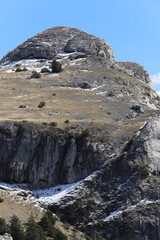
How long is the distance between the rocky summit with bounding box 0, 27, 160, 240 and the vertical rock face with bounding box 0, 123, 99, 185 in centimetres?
11

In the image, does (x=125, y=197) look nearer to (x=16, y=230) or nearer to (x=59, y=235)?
(x=59, y=235)

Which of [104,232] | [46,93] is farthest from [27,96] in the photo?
[104,232]

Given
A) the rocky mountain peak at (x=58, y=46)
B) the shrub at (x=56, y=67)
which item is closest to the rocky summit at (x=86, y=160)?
the shrub at (x=56, y=67)

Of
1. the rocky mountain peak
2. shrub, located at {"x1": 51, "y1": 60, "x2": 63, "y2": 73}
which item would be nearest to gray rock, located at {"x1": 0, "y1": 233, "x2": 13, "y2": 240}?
shrub, located at {"x1": 51, "y1": 60, "x2": 63, "y2": 73}

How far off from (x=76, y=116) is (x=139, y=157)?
14.0 metres

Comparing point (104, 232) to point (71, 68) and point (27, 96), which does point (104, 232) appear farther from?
point (71, 68)

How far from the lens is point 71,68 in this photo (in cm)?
8725

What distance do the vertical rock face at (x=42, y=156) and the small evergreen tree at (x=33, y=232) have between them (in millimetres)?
10549

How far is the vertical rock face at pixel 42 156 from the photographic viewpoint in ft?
163

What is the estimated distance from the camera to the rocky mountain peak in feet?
320

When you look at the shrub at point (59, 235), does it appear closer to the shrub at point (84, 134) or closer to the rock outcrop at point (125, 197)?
the rock outcrop at point (125, 197)

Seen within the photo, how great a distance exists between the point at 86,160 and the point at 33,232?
15123mm

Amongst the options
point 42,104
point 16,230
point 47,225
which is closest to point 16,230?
→ point 16,230

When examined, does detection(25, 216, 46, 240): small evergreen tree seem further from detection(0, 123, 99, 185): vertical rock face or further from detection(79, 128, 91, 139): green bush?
detection(79, 128, 91, 139): green bush
